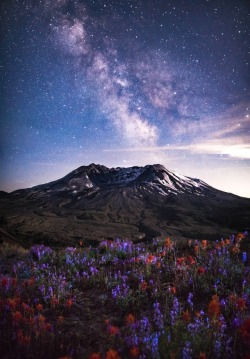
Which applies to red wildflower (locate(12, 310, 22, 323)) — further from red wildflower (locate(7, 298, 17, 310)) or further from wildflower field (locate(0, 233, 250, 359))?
red wildflower (locate(7, 298, 17, 310))

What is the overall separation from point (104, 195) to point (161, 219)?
60.7m

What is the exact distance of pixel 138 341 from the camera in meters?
3.40

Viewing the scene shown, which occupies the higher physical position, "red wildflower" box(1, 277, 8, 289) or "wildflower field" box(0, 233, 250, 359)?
"red wildflower" box(1, 277, 8, 289)

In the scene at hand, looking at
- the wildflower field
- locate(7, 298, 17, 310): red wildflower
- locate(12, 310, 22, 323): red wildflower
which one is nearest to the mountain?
the wildflower field

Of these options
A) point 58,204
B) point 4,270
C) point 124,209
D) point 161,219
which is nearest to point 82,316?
point 4,270

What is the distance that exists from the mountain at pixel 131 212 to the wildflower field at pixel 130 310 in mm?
53735

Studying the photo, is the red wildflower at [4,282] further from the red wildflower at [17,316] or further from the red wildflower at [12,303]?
the red wildflower at [17,316]

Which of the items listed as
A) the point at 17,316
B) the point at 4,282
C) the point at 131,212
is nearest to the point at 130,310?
the point at 17,316

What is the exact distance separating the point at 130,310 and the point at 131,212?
123409mm

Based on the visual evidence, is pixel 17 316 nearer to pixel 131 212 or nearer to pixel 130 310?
pixel 130 310

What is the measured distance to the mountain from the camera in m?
81.6

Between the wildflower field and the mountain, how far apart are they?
176ft

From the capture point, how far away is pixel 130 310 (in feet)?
15.0

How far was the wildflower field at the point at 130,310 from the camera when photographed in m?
3.27
